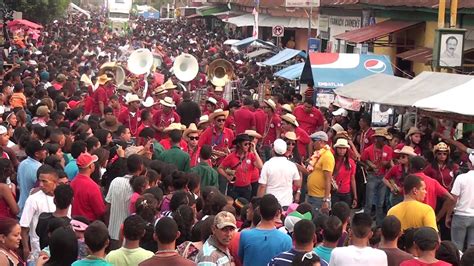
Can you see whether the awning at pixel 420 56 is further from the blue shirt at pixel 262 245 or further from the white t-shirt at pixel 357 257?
the white t-shirt at pixel 357 257

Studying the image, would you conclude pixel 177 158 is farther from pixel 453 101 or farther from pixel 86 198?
pixel 453 101

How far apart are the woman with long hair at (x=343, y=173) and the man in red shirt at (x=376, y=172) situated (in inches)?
46.5

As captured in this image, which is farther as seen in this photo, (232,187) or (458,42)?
(458,42)

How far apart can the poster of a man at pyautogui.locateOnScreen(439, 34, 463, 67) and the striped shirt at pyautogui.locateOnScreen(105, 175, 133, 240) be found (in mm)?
8595

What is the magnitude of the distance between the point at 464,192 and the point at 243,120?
5.54m

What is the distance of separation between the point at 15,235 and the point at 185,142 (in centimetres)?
586

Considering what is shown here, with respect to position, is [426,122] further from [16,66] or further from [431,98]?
[16,66]

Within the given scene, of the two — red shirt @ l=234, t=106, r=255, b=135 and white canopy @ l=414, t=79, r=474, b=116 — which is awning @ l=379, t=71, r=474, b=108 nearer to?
white canopy @ l=414, t=79, r=474, b=116

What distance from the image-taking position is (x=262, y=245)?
735cm

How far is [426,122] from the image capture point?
14.7 m

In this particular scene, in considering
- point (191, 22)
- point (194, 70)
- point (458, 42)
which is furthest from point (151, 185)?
point (191, 22)

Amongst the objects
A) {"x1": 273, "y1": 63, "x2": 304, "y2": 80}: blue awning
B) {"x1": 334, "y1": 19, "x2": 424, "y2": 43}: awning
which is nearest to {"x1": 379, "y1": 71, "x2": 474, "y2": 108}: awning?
{"x1": 273, "y1": 63, "x2": 304, "y2": 80}: blue awning

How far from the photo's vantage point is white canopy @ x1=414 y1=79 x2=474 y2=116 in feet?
39.4

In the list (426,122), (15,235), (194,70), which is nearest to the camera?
(15,235)
